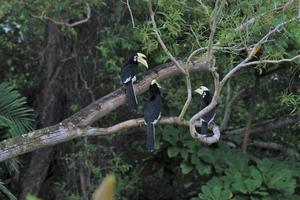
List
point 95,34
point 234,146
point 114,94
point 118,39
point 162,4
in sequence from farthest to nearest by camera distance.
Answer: point 234,146
point 95,34
point 118,39
point 114,94
point 162,4

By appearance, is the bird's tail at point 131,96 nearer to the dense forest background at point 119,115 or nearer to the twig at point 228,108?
the dense forest background at point 119,115

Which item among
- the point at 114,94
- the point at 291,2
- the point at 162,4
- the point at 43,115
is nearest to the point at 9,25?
the point at 43,115

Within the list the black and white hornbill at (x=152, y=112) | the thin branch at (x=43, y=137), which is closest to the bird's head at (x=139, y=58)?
the black and white hornbill at (x=152, y=112)

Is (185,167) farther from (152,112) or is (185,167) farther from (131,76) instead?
(131,76)

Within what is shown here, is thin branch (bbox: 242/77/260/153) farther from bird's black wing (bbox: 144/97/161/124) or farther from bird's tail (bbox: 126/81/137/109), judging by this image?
bird's tail (bbox: 126/81/137/109)

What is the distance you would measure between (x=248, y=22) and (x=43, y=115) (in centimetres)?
369

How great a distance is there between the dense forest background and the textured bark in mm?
12

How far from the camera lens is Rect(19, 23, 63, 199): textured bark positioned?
22.6 feet

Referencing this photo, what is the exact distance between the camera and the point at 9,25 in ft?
24.2

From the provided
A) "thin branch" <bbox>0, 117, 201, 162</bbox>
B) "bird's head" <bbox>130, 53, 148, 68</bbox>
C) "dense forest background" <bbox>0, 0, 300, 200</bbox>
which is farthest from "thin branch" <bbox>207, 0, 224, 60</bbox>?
"bird's head" <bbox>130, 53, 148, 68</bbox>

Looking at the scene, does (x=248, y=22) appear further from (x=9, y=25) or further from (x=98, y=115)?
(x=9, y=25)

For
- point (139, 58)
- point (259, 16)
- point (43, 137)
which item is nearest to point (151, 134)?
point (139, 58)

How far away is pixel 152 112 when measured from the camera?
16.3 ft

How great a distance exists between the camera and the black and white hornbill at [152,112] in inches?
192
